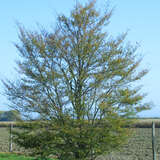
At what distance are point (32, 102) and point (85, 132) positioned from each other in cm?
152

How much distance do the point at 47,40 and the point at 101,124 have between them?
99.4 inches

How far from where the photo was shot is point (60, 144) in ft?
28.5

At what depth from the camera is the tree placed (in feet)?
27.8

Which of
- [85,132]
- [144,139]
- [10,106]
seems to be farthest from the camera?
[144,139]

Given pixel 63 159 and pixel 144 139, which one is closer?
pixel 63 159

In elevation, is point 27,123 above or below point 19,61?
below

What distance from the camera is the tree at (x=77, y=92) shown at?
846 centimetres

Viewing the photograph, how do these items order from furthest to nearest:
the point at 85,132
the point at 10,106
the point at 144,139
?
the point at 144,139 < the point at 10,106 < the point at 85,132

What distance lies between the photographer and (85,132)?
27.7 ft

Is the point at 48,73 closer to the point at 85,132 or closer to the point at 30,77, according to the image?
the point at 30,77

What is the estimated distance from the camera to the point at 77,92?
8750 millimetres

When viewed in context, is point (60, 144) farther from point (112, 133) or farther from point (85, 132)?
point (112, 133)

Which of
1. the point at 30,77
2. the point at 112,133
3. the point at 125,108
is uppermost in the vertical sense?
the point at 30,77

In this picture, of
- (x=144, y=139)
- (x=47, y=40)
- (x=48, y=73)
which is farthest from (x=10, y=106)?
(x=144, y=139)
